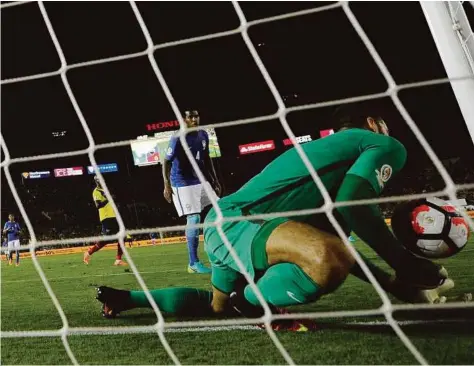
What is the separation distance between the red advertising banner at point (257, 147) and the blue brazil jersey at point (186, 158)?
23.1 feet

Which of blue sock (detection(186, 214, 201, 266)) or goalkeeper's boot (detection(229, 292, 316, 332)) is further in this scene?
blue sock (detection(186, 214, 201, 266))

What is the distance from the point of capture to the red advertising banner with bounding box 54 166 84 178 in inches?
384

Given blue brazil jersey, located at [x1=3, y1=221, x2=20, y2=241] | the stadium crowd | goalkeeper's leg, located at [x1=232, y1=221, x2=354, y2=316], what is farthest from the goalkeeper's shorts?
the stadium crowd

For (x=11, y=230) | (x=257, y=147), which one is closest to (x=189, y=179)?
(x=11, y=230)

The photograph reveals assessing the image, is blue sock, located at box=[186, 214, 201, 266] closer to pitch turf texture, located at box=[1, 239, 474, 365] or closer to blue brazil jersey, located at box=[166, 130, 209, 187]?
blue brazil jersey, located at box=[166, 130, 209, 187]

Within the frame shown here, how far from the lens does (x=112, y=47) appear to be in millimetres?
6250

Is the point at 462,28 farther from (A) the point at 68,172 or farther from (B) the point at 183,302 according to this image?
(A) the point at 68,172

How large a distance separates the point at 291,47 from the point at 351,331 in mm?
6133

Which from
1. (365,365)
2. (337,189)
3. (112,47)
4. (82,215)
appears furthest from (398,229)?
(82,215)

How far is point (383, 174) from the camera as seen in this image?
126 centimetres

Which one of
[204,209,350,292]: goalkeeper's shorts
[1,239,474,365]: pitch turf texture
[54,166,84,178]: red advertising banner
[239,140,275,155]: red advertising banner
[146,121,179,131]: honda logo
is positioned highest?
[146,121,179,131]: honda logo

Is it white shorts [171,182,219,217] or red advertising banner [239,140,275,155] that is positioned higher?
red advertising banner [239,140,275,155]

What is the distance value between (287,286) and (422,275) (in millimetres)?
367

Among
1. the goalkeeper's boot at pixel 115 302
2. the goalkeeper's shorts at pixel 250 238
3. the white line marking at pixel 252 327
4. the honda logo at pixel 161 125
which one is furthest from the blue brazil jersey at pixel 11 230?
the honda logo at pixel 161 125
